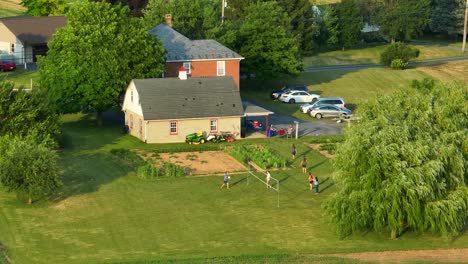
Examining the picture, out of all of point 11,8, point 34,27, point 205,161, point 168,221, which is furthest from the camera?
point 11,8

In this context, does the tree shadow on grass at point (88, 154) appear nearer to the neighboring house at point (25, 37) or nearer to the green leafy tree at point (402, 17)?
the neighboring house at point (25, 37)

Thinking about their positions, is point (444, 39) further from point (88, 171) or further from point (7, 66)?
point (88, 171)

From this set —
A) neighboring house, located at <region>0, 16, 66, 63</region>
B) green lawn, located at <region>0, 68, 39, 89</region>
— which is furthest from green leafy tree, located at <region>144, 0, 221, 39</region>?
green lawn, located at <region>0, 68, 39, 89</region>

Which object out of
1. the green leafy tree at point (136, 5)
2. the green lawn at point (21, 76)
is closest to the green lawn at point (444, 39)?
the green leafy tree at point (136, 5)

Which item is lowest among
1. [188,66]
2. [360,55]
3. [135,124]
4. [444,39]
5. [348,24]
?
[135,124]

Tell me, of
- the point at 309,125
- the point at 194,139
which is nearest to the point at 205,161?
the point at 194,139
